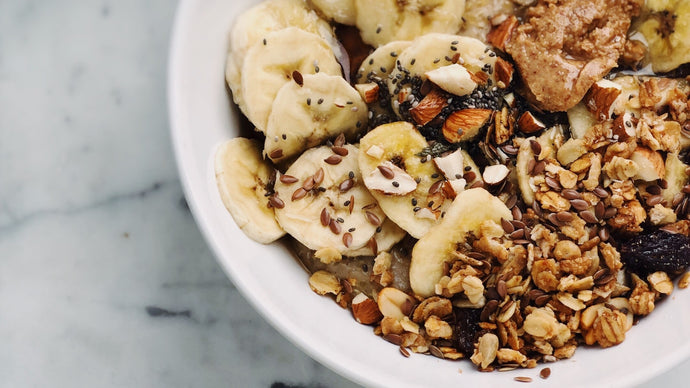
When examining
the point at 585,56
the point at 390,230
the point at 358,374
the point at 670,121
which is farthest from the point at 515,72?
the point at 358,374

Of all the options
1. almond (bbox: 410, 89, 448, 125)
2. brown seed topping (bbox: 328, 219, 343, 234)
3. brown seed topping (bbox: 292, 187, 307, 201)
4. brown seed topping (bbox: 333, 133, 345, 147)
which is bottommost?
brown seed topping (bbox: 328, 219, 343, 234)

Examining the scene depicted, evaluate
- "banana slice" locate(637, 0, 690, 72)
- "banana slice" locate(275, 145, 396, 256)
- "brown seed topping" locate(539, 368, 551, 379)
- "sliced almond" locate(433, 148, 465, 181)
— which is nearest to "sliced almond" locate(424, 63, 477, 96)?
"sliced almond" locate(433, 148, 465, 181)

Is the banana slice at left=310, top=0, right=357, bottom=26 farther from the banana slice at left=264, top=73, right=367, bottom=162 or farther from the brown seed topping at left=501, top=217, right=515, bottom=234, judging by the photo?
the brown seed topping at left=501, top=217, right=515, bottom=234

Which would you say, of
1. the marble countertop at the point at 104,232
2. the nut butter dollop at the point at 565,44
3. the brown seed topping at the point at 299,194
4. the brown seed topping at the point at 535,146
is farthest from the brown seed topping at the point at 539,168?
the marble countertop at the point at 104,232

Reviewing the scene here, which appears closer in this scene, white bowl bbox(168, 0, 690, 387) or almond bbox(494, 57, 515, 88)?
white bowl bbox(168, 0, 690, 387)

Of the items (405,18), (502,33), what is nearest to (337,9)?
(405,18)

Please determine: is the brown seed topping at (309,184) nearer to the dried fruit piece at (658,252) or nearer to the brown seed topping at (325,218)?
the brown seed topping at (325,218)
